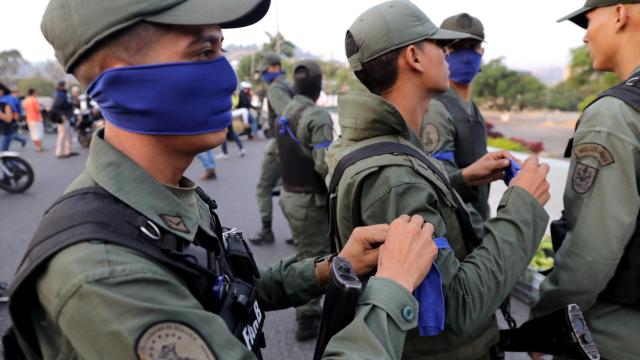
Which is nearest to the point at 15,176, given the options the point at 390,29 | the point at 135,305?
the point at 390,29

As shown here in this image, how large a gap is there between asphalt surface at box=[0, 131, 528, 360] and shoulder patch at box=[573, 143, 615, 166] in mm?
2052

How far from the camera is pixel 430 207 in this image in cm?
133

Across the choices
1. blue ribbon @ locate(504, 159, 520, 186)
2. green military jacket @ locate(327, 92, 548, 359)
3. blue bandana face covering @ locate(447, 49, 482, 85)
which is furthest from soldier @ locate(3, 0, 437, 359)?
blue bandana face covering @ locate(447, 49, 482, 85)

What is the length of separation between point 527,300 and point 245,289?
3.40m

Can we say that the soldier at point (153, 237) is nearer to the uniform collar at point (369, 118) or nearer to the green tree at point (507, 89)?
the uniform collar at point (369, 118)

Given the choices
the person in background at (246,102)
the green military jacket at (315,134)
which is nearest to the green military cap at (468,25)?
the green military jacket at (315,134)

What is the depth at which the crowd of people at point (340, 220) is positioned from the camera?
767 mm

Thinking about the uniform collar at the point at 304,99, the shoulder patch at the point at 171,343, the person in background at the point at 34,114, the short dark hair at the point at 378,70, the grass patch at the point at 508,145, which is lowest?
the person in background at the point at 34,114

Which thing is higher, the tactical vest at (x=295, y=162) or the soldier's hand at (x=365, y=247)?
the soldier's hand at (x=365, y=247)

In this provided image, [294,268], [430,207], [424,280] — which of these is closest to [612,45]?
[430,207]

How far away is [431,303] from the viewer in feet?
3.75

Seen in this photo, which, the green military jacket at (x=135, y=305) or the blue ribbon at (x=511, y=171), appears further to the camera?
the blue ribbon at (x=511, y=171)

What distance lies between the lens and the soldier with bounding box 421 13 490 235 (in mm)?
2508

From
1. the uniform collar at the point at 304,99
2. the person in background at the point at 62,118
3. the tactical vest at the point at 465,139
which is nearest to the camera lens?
the tactical vest at the point at 465,139
